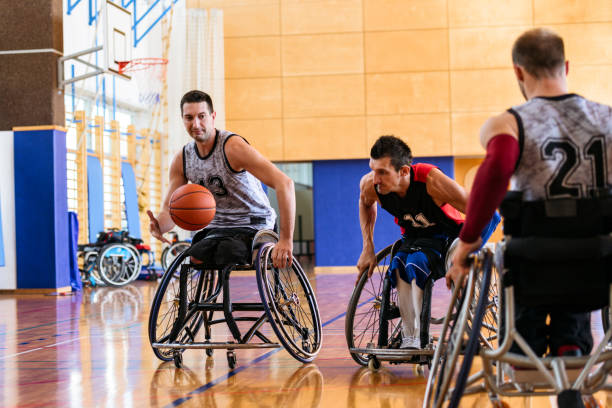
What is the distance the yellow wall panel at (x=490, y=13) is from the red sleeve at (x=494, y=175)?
12.1 meters

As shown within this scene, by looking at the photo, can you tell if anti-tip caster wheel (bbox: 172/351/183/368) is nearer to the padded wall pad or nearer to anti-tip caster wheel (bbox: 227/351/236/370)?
anti-tip caster wheel (bbox: 227/351/236/370)

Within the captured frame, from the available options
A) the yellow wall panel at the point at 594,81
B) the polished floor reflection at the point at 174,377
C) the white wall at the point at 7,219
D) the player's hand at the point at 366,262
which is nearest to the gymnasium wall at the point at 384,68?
the yellow wall panel at the point at 594,81

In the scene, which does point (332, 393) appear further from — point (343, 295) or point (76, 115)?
point (76, 115)

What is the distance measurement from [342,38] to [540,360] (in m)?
12.2

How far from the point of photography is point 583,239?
1.76 m

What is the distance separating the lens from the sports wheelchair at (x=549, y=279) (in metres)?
1.75

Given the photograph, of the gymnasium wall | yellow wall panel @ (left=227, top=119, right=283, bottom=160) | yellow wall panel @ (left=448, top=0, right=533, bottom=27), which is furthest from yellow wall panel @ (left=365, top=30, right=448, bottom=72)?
yellow wall panel @ (left=227, top=119, right=283, bottom=160)

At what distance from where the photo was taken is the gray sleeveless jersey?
3531 millimetres

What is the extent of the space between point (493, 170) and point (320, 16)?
40.2 feet

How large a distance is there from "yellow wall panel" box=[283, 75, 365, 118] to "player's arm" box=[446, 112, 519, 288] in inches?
460

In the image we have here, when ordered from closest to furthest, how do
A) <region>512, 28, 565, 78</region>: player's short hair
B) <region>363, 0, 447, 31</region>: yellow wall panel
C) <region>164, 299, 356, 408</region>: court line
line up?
<region>512, 28, 565, 78</region>: player's short hair
<region>164, 299, 356, 408</region>: court line
<region>363, 0, 447, 31</region>: yellow wall panel

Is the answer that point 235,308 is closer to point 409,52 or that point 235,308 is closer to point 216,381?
point 216,381

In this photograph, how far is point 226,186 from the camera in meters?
3.57

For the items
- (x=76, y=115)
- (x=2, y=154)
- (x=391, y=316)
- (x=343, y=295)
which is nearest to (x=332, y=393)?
(x=391, y=316)
